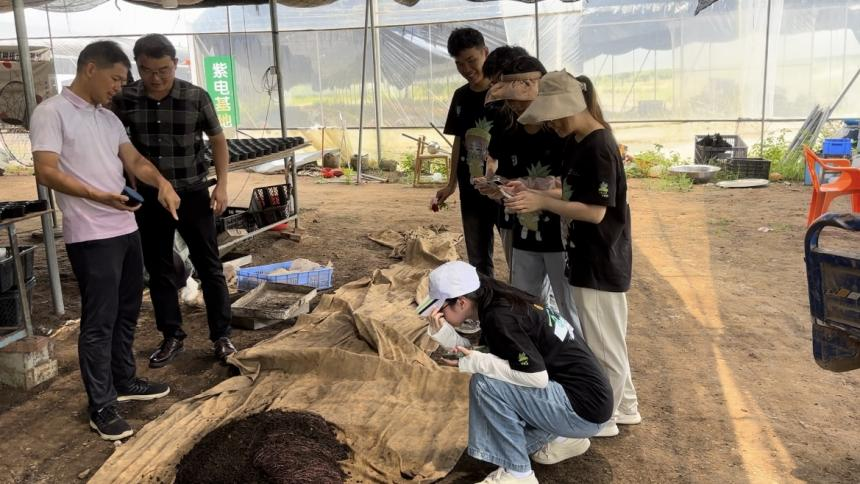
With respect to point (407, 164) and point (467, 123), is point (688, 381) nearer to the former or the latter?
point (467, 123)

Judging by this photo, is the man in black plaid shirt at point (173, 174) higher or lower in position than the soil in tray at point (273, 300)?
higher

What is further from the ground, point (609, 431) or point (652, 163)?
point (652, 163)

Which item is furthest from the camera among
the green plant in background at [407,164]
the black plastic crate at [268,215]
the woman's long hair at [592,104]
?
the green plant in background at [407,164]

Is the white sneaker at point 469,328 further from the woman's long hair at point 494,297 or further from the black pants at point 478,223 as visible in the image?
the woman's long hair at point 494,297

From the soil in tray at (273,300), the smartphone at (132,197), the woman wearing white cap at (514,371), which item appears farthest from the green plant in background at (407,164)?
the woman wearing white cap at (514,371)

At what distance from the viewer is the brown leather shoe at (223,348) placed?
13.0ft

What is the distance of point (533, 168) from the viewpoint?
10.8 ft

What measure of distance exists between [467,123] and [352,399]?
5.45 ft

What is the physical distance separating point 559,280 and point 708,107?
9.92m

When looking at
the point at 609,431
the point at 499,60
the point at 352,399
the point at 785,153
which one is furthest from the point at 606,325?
the point at 785,153

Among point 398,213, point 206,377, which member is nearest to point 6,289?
point 206,377

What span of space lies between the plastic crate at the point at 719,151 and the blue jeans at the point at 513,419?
A: 915cm

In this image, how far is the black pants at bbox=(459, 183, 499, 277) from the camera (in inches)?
156

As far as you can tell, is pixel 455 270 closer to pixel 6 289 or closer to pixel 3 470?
pixel 3 470
